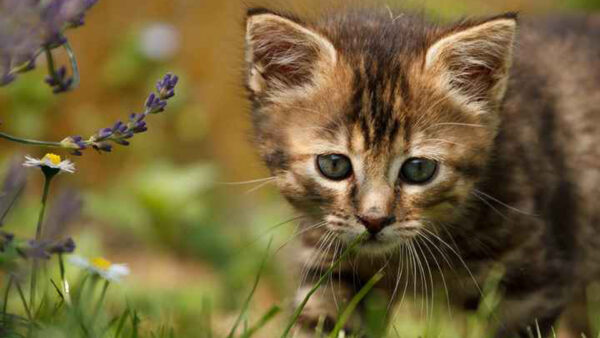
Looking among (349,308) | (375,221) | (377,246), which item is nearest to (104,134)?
(349,308)

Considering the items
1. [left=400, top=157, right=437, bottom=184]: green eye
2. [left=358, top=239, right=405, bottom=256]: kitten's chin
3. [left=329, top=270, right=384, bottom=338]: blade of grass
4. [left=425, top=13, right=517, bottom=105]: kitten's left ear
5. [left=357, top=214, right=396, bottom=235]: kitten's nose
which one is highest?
[left=425, top=13, right=517, bottom=105]: kitten's left ear

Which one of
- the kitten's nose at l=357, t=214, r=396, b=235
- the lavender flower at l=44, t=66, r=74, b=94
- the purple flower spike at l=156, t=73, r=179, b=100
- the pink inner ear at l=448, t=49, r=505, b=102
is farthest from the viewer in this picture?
the pink inner ear at l=448, t=49, r=505, b=102

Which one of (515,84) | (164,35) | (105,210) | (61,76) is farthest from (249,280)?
(61,76)

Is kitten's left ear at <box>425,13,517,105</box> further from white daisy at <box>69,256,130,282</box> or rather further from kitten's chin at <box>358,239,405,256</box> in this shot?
white daisy at <box>69,256,130,282</box>

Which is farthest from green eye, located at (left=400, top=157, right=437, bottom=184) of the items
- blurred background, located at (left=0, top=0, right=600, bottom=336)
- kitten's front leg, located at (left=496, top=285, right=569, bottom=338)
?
blurred background, located at (left=0, top=0, right=600, bottom=336)

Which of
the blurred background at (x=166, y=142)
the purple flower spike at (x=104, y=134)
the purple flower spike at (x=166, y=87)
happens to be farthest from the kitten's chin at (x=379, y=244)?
the blurred background at (x=166, y=142)

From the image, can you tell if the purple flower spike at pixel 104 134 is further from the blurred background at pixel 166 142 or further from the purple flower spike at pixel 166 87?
the blurred background at pixel 166 142
